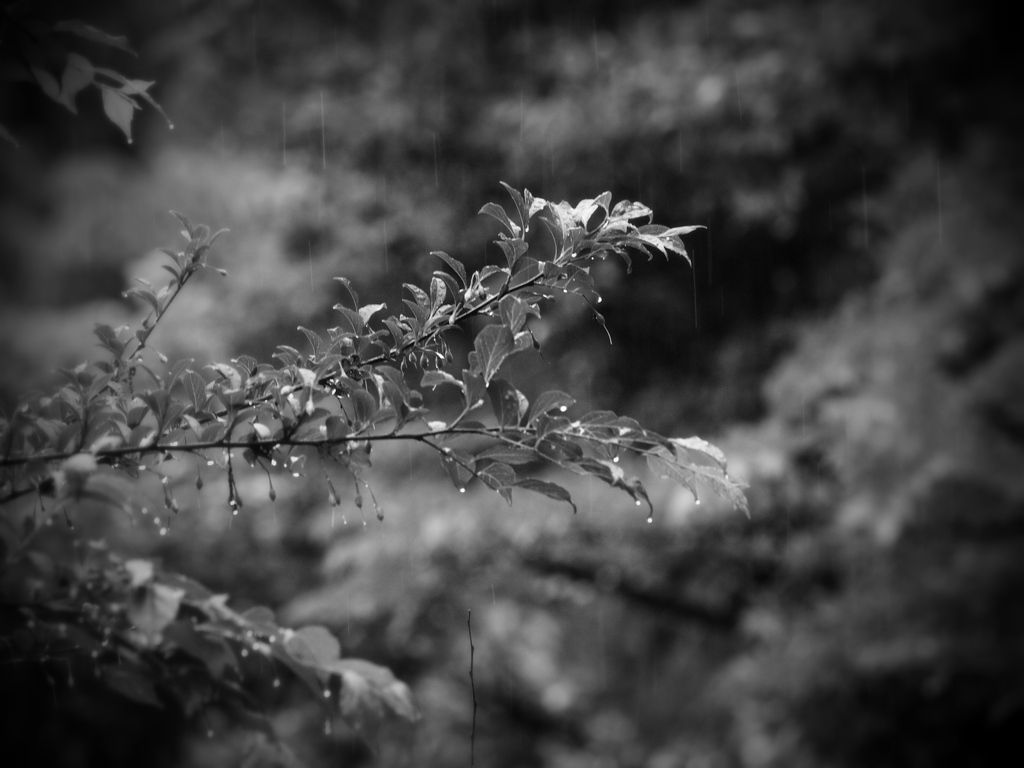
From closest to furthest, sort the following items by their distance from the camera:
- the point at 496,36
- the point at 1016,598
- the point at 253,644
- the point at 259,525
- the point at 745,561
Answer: the point at 253,644 < the point at 1016,598 < the point at 745,561 < the point at 259,525 < the point at 496,36

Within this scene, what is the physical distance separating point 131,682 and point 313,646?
126 millimetres

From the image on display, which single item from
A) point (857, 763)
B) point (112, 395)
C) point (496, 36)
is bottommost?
point (112, 395)

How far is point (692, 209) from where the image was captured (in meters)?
2.53

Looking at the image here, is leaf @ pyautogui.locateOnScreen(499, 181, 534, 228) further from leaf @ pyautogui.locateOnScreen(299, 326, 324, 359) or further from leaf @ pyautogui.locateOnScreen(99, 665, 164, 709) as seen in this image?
leaf @ pyautogui.locateOnScreen(99, 665, 164, 709)

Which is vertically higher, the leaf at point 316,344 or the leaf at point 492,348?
the leaf at point 316,344

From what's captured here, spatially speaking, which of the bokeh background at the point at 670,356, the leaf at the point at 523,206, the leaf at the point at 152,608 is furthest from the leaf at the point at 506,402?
the bokeh background at the point at 670,356

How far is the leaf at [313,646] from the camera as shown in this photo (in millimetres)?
571

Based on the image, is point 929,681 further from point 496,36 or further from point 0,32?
point 496,36

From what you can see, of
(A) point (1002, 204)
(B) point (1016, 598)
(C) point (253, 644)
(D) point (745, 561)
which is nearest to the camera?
(C) point (253, 644)

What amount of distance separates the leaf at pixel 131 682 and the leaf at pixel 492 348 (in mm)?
326

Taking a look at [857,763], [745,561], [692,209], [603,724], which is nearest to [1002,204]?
[692,209]

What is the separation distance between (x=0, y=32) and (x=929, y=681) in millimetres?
2299

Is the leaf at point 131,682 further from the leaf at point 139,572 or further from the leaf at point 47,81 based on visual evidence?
the leaf at point 47,81

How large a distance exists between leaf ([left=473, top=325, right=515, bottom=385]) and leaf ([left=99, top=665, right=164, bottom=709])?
1.07 ft
